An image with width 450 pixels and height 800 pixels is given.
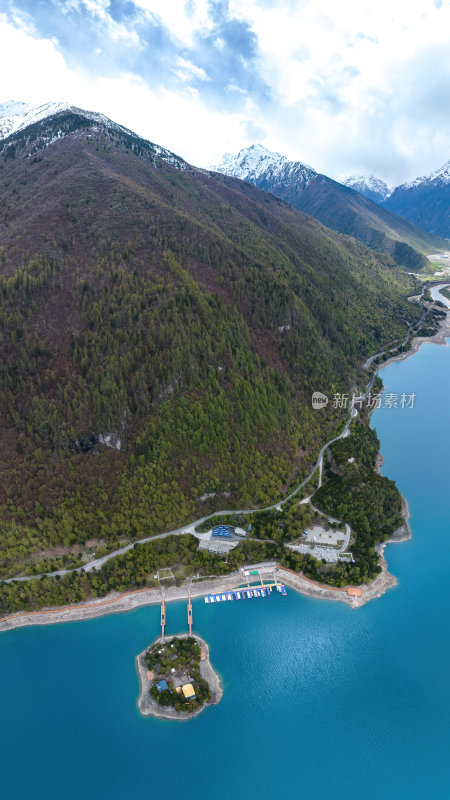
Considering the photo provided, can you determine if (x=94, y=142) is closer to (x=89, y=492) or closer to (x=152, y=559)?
(x=89, y=492)

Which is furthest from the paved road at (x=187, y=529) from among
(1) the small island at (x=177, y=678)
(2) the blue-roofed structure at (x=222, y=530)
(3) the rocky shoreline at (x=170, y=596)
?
(1) the small island at (x=177, y=678)

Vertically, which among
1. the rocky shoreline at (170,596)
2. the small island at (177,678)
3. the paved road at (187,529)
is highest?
the paved road at (187,529)

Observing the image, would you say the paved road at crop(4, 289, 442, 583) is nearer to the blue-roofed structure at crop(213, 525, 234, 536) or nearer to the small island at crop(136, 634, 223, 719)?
the blue-roofed structure at crop(213, 525, 234, 536)

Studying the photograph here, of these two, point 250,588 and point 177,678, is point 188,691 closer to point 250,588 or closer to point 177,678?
point 177,678

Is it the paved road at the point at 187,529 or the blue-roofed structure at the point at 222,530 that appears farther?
the blue-roofed structure at the point at 222,530

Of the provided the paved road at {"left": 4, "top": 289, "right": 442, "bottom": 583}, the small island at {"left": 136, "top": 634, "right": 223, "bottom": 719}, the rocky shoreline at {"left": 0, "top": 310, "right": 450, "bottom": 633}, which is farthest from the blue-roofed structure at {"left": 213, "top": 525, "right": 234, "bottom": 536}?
the small island at {"left": 136, "top": 634, "right": 223, "bottom": 719}

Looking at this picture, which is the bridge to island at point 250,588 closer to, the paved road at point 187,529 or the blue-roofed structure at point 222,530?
the blue-roofed structure at point 222,530
